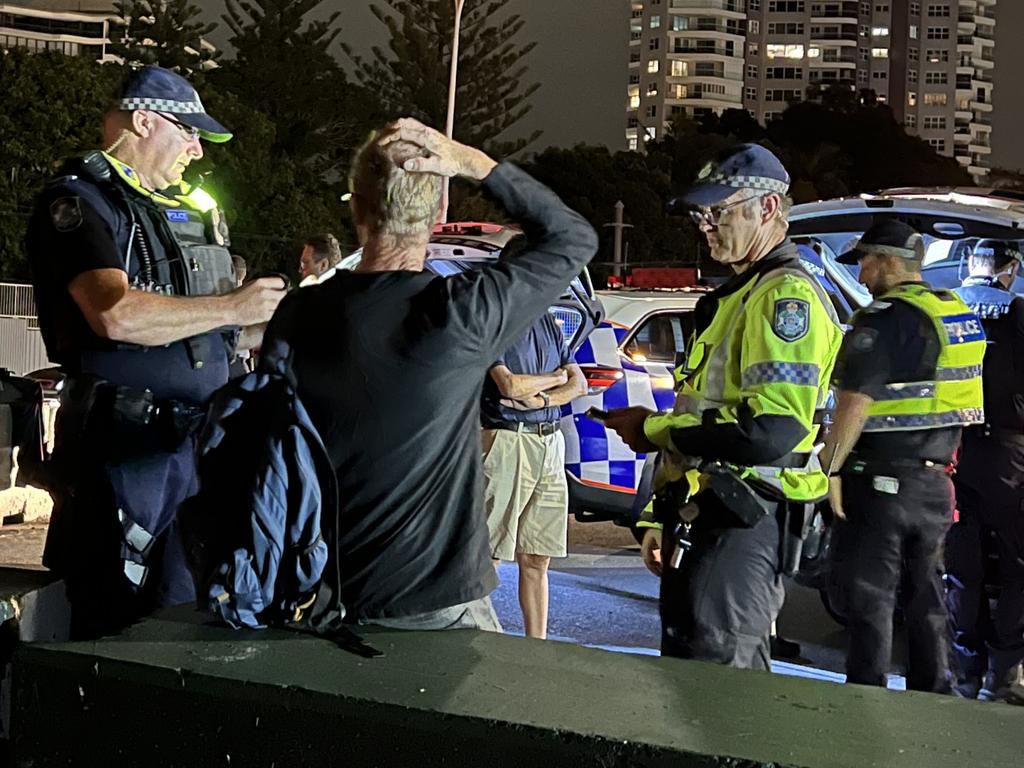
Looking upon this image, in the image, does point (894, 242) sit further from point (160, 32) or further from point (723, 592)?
point (160, 32)

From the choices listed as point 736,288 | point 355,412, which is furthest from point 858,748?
point 736,288

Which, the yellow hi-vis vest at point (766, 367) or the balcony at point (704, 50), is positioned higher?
the balcony at point (704, 50)

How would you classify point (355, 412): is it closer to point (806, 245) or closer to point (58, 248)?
point (58, 248)

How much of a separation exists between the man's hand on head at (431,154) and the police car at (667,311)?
4972 mm

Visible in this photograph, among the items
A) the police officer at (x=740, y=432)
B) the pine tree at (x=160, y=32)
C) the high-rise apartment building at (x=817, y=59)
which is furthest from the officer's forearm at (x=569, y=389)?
the high-rise apartment building at (x=817, y=59)

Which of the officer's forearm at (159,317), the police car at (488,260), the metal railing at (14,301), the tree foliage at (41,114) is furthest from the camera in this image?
the tree foliage at (41,114)

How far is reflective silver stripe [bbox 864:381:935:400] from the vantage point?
15.8ft

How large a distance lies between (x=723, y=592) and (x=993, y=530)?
2.79 metres

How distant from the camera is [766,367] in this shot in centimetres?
334

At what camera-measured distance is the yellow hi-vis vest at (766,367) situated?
3330mm

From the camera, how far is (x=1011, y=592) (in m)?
5.73

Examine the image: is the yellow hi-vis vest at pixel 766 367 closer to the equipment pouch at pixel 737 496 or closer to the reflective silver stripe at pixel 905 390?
the equipment pouch at pixel 737 496

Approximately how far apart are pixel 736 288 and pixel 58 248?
1640 millimetres

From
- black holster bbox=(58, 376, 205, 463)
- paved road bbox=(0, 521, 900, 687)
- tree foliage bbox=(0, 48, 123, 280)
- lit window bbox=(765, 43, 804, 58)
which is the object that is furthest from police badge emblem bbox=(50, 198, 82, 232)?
lit window bbox=(765, 43, 804, 58)
